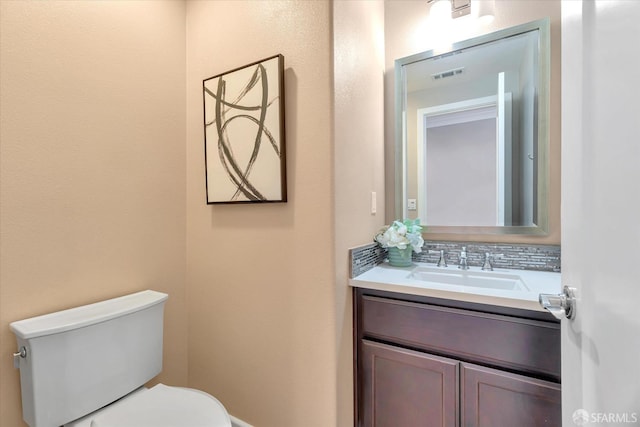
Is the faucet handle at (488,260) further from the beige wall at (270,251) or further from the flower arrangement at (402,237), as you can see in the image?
the beige wall at (270,251)

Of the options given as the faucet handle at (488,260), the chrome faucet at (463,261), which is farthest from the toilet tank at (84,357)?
the faucet handle at (488,260)

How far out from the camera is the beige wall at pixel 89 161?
1.03 m

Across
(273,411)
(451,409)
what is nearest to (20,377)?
(273,411)

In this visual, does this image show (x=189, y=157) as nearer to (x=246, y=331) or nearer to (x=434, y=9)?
(x=246, y=331)

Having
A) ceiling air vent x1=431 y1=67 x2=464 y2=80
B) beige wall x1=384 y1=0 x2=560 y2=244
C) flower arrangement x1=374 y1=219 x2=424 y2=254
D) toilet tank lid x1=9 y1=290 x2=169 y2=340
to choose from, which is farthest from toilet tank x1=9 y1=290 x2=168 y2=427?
ceiling air vent x1=431 y1=67 x2=464 y2=80

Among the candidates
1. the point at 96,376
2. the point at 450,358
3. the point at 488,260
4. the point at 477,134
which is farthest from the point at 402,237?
the point at 96,376

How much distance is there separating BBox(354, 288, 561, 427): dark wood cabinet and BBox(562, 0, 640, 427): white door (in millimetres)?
280

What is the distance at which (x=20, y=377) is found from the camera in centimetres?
103

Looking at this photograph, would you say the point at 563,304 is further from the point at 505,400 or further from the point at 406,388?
the point at 406,388

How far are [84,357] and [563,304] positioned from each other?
153 cm

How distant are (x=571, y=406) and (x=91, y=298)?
1.68 meters

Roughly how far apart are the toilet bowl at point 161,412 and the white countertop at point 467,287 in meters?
0.72

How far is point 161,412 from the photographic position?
1.02m

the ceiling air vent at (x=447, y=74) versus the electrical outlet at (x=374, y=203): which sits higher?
the ceiling air vent at (x=447, y=74)
